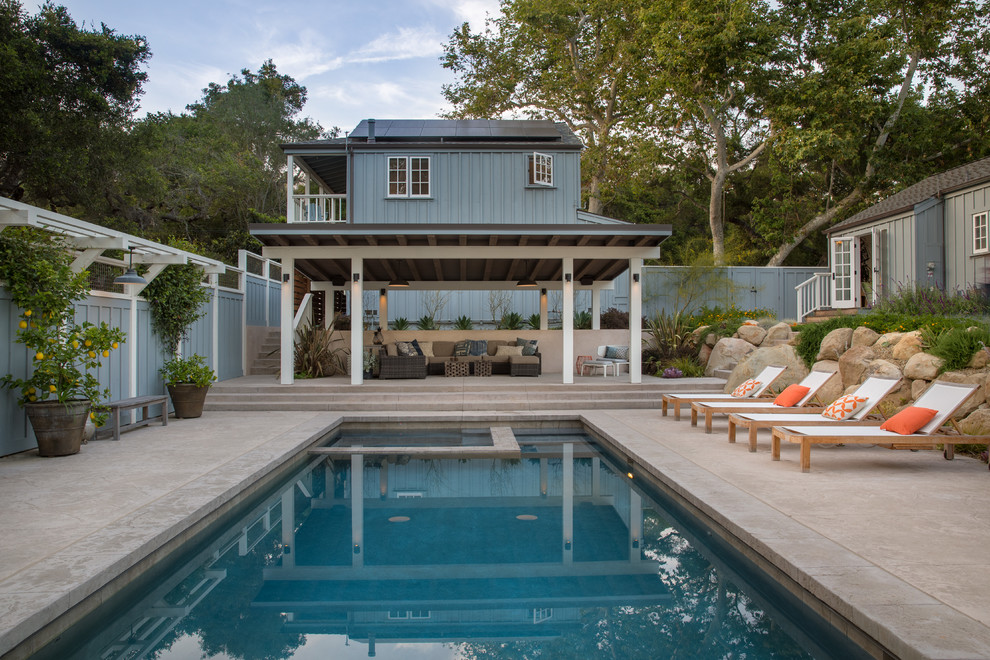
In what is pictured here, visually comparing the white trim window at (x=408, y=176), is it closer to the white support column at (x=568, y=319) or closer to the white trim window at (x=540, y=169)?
the white trim window at (x=540, y=169)

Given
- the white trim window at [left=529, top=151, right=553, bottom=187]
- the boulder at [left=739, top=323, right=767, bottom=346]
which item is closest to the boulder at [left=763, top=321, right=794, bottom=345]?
the boulder at [left=739, top=323, right=767, bottom=346]

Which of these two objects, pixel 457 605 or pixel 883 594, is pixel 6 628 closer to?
pixel 457 605

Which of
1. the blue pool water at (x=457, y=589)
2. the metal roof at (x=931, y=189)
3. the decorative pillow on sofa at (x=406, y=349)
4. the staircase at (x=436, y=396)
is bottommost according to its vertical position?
the blue pool water at (x=457, y=589)

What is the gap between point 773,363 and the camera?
1128 cm

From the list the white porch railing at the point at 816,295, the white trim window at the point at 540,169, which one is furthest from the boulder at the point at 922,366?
the white trim window at the point at 540,169

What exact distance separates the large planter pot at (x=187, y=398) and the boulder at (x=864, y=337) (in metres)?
10.1

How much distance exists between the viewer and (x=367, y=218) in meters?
15.4

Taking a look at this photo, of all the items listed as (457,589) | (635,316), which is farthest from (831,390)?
(457,589)

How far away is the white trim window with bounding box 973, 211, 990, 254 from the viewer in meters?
12.6

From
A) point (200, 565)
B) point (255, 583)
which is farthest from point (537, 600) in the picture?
point (200, 565)

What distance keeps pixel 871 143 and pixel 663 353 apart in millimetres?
13695

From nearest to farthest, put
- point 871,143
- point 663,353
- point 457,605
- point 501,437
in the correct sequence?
point 457,605 < point 501,437 < point 663,353 < point 871,143

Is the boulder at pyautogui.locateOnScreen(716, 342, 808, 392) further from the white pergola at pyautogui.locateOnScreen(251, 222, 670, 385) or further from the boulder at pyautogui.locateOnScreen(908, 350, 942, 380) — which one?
the boulder at pyautogui.locateOnScreen(908, 350, 942, 380)

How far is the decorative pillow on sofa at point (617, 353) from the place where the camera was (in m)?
14.4
